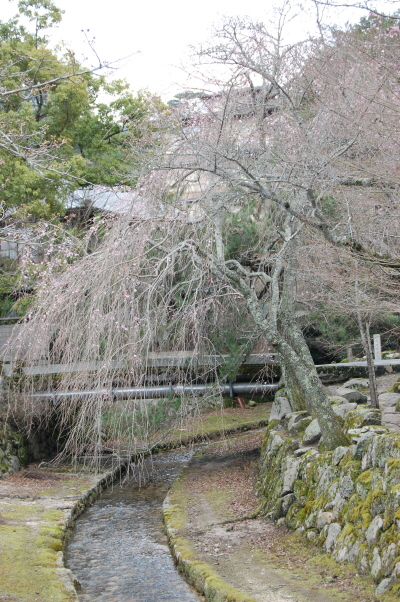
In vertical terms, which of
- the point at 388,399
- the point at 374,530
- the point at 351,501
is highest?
the point at 388,399

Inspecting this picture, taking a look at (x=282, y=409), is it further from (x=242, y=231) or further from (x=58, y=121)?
(x=58, y=121)

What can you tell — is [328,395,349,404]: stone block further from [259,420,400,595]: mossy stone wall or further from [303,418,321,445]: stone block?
[259,420,400,595]: mossy stone wall

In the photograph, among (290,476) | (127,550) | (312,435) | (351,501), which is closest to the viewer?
(351,501)

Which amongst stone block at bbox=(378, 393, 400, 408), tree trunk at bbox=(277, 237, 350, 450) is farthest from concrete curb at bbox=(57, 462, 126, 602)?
stone block at bbox=(378, 393, 400, 408)

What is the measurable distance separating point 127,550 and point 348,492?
11.1 feet

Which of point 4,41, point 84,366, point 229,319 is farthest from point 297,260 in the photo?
point 4,41

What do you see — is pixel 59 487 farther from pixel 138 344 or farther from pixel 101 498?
pixel 138 344

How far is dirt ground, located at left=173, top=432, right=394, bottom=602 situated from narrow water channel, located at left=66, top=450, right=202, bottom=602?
0.46 m

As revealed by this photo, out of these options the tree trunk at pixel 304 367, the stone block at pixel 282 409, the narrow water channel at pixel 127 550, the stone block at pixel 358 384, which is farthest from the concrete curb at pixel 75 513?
the stone block at pixel 358 384

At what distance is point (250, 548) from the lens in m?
7.61

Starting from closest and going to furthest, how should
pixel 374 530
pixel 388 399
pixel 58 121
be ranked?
pixel 374 530 → pixel 388 399 → pixel 58 121

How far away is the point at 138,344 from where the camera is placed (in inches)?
356

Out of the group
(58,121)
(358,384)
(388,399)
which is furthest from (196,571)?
(58,121)

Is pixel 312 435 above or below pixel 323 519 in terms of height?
above
